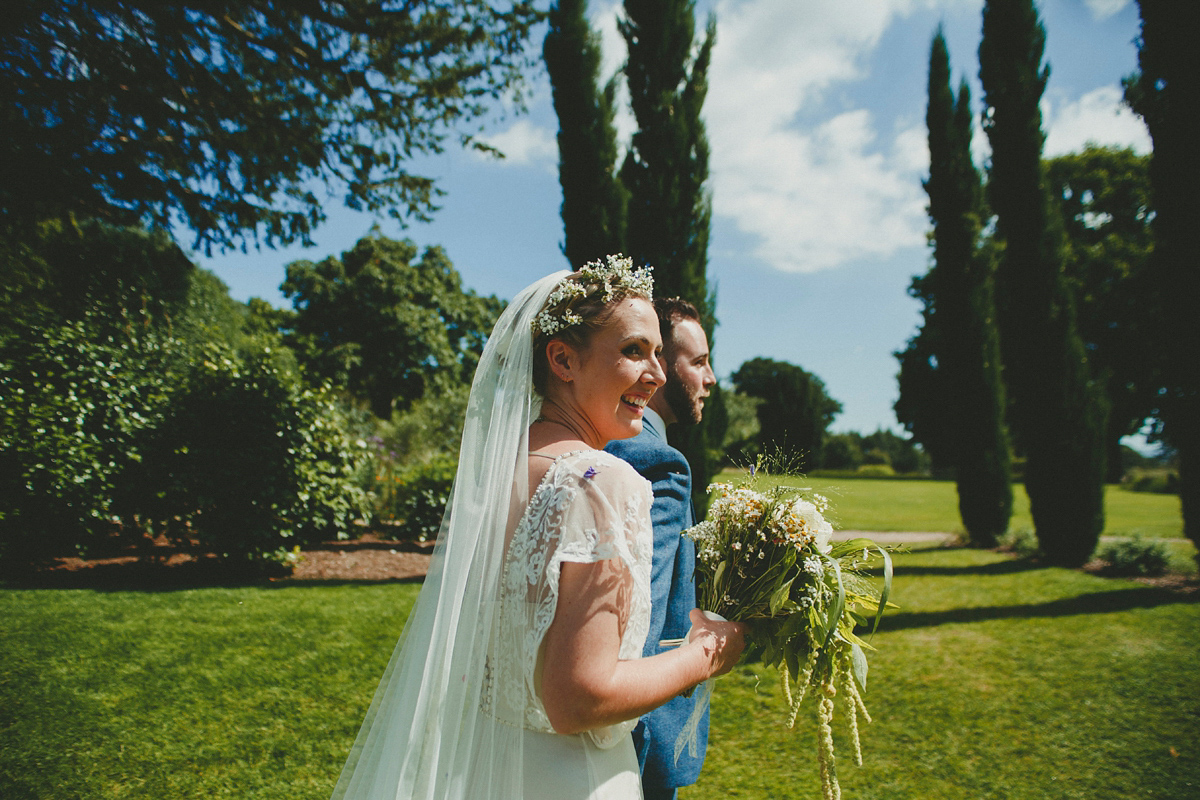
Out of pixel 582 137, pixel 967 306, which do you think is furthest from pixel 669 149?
pixel 967 306

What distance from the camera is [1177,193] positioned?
8164mm

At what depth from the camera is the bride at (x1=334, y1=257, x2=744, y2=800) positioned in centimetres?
136

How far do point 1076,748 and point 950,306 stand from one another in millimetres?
10951

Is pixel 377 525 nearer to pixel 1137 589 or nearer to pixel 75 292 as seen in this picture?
pixel 75 292

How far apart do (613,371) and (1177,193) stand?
10.8 m

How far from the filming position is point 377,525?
12.1 meters

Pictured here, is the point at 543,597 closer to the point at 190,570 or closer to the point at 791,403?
the point at 190,570

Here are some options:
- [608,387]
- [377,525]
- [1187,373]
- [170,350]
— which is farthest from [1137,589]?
[170,350]

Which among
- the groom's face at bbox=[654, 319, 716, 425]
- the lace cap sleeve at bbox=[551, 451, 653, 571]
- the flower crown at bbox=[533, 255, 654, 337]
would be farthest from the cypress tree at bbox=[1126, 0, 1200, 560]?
the lace cap sleeve at bbox=[551, 451, 653, 571]

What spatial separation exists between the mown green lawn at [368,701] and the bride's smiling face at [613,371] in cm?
340

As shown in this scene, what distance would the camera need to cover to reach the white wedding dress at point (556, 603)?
54.7 inches

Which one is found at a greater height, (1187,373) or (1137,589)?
(1187,373)

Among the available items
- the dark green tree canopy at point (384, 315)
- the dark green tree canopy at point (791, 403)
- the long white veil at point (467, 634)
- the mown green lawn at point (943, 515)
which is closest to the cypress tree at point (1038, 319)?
the mown green lawn at point (943, 515)

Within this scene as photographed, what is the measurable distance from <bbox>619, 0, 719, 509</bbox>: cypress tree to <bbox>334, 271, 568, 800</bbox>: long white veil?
17.7ft
